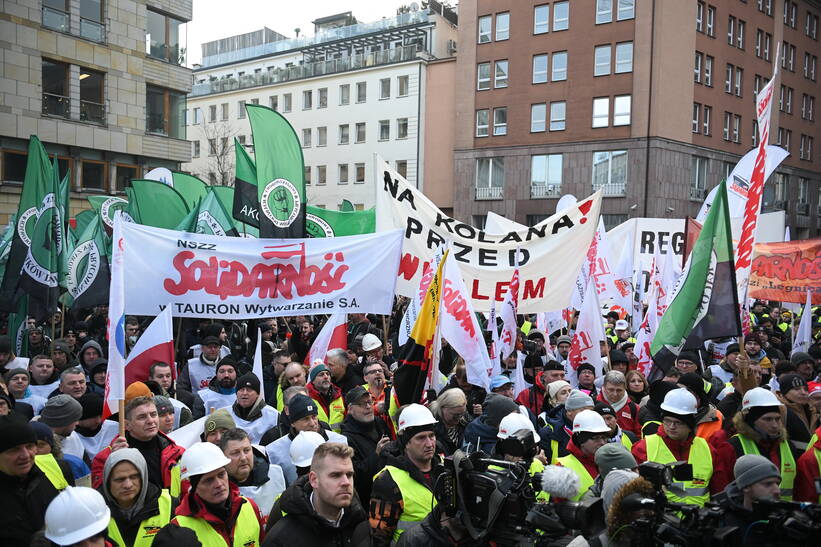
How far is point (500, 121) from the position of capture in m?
43.8

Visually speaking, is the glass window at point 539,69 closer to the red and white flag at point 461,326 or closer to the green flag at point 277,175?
the green flag at point 277,175

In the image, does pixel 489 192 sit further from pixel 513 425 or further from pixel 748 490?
pixel 748 490

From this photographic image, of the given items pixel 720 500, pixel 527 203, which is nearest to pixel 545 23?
pixel 527 203

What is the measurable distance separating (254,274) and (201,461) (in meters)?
4.80

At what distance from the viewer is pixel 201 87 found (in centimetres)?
6328

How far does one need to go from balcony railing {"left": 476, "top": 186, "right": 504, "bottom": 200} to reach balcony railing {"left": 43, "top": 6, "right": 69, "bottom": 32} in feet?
81.2

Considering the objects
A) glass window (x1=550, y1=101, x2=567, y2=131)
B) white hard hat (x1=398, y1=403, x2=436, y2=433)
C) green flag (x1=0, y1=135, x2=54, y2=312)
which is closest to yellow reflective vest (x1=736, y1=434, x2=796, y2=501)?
white hard hat (x1=398, y1=403, x2=436, y2=433)

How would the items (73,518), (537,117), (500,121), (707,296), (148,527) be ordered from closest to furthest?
(73,518) < (148,527) < (707,296) < (537,117) < (500,121)

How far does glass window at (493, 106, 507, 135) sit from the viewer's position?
43625 millimetres

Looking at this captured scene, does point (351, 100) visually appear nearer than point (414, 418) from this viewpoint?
No

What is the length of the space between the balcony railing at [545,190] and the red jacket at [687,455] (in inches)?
1471

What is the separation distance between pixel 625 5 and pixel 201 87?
3799 cm

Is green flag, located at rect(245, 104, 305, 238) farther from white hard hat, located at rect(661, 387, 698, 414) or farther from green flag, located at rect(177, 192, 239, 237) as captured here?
white hard hat, located at rect(661, 387, 698, 414)

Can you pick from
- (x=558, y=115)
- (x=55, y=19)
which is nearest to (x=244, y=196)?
(x=55, y=19)
